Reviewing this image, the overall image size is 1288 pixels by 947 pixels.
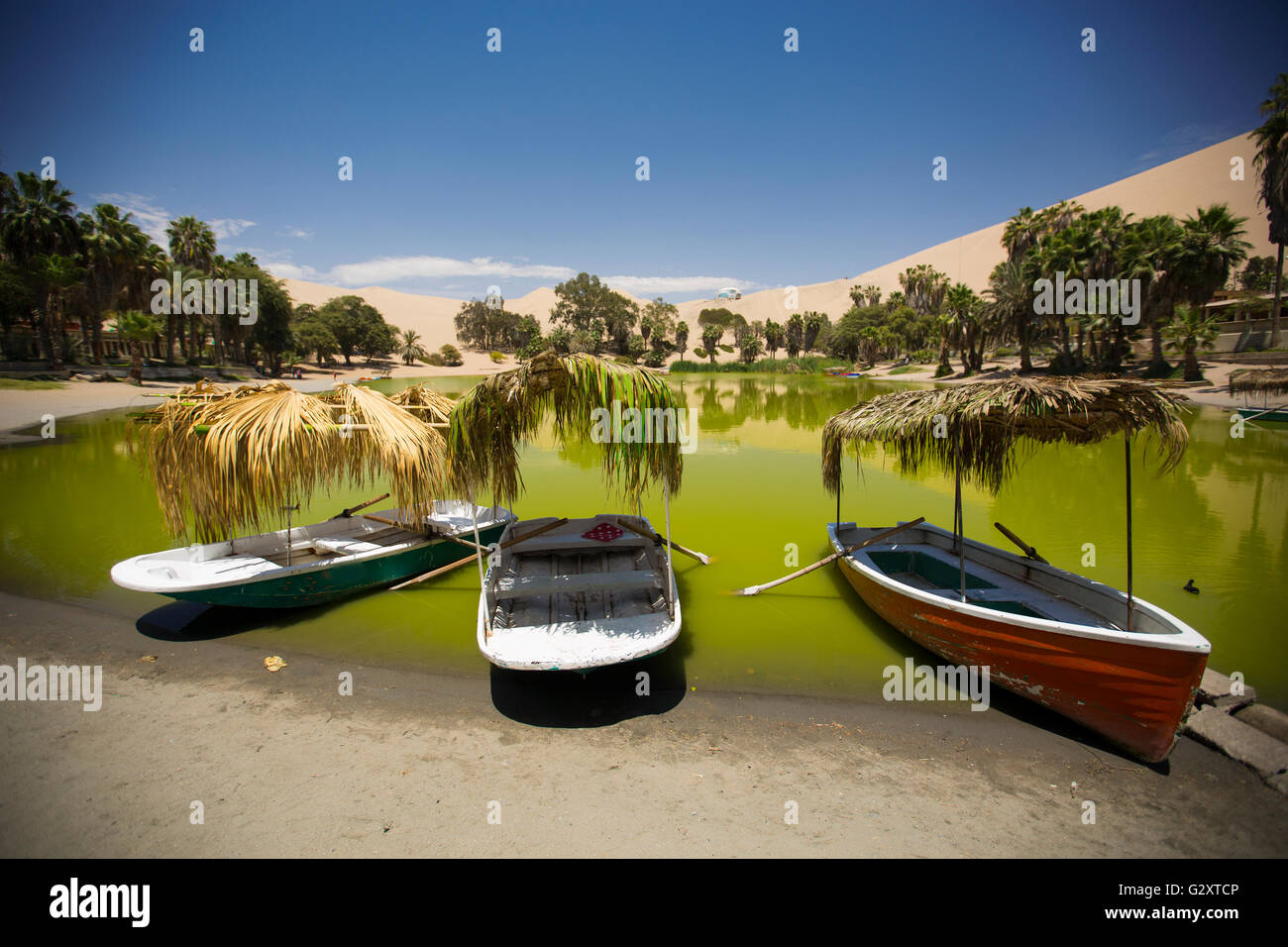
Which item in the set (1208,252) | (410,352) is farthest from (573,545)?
(410,352)

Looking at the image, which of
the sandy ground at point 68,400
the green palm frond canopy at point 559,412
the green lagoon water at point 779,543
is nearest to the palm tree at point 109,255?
the sandy ground at point 68,400

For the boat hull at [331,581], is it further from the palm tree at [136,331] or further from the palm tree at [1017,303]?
the palm tree at [1017,303]

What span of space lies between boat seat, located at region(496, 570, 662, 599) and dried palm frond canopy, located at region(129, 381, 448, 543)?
7.90 ft

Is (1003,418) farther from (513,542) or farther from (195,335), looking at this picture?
(195,335)

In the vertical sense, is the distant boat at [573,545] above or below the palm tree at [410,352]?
below

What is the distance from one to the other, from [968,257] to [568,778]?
157 meters

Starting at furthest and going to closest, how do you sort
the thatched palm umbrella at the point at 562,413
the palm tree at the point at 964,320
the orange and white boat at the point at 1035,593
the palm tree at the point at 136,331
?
the palm tree at the point at 964,320
the palm tree at the point at 136,331
the thatched palm umbrella at the point at 562,413
the orange and white boat at the point at 1035,593

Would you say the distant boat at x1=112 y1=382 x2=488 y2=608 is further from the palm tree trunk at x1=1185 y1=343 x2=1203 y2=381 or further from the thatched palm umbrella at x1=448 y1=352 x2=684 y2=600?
the palm tree trunk at x1=1185 y1=343 x2=1203 y2=381

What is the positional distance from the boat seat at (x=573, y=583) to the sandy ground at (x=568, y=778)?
1000 millimetres

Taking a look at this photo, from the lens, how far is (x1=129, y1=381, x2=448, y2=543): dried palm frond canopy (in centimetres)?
700

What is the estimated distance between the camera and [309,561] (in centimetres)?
797

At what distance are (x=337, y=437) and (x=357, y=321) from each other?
226 feet

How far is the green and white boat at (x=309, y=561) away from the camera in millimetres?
6586
